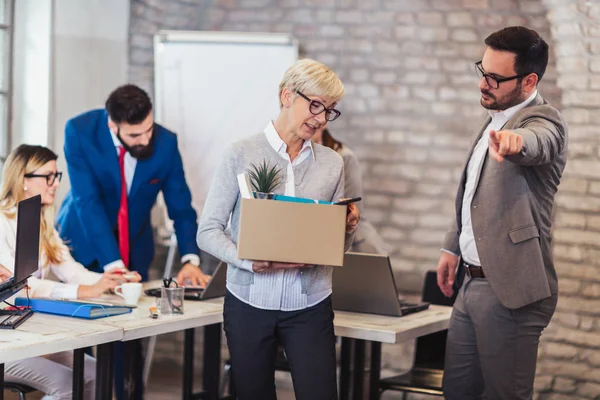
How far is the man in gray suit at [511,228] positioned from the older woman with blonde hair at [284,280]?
46 centimetres

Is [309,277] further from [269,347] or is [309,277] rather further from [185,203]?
[185,203]

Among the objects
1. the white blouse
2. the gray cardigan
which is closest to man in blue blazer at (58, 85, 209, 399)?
the white blouse

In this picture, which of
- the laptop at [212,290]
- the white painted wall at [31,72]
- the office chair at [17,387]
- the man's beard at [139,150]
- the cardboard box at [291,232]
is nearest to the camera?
the cardboard box at [291,232]

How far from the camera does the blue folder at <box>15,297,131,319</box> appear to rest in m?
2.86

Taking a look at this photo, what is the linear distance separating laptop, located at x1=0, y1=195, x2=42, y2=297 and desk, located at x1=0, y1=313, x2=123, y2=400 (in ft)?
0.45

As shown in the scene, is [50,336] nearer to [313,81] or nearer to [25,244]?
[25,244]

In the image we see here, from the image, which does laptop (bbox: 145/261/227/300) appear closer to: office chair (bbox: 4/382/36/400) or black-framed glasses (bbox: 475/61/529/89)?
office chair (bbox: 4/382/36/400)

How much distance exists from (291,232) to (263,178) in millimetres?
207

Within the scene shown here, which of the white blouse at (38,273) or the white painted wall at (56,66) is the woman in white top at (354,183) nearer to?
the white blouse at (38,273)

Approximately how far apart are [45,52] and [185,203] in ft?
4.32

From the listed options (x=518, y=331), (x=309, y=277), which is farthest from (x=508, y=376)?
(x=309, y=277)

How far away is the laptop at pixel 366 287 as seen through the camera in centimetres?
320

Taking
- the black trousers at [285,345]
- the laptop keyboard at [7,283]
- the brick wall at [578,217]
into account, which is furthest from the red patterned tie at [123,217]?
the brick wall at [578,217]

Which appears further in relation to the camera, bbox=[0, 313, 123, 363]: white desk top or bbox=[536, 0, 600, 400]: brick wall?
bbox=[536, 0, 600, 400]: brick wall
